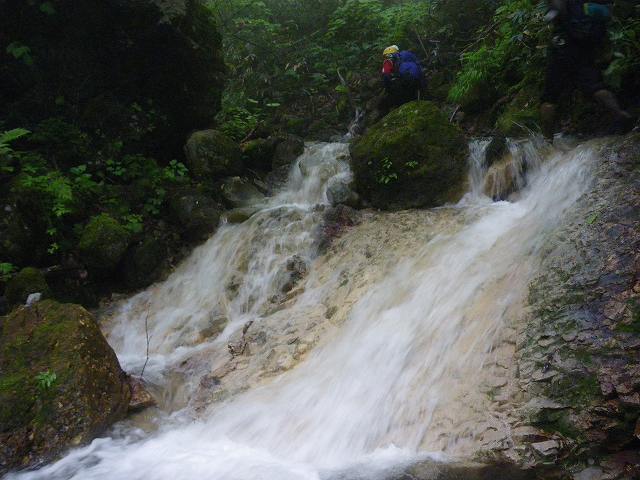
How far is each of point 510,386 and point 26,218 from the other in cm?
666

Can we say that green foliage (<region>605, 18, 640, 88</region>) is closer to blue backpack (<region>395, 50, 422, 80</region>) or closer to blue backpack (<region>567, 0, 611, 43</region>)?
blue backpack (<region>567, 0, 611, 43</region>)

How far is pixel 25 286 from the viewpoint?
19.2 feet

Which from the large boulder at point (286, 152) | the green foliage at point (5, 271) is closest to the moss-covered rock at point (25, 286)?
the green foliage at point (5, 271)

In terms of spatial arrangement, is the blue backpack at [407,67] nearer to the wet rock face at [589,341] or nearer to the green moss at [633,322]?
the wet rock face at [589,341]

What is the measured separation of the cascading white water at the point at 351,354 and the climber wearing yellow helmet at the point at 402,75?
337 cm

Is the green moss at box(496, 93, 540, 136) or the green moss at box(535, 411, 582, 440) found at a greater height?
the green moss at box(496, 93, 540, 136)

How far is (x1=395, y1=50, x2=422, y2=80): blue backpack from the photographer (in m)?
8.66

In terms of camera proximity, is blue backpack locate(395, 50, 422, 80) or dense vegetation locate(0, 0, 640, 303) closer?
dense vegetation locate(0, 0, 640, 303)

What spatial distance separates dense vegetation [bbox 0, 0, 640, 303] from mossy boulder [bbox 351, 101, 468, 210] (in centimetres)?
102

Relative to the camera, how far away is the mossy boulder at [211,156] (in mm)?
8047

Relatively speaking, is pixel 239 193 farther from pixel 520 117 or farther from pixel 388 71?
pixel 520 117

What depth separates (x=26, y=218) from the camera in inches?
248

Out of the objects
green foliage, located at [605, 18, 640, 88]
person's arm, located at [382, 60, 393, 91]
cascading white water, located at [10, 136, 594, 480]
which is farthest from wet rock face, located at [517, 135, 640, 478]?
person's arm, located at [382, 60, 393, 91]

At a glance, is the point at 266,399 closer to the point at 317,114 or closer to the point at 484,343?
the point at 484,343
